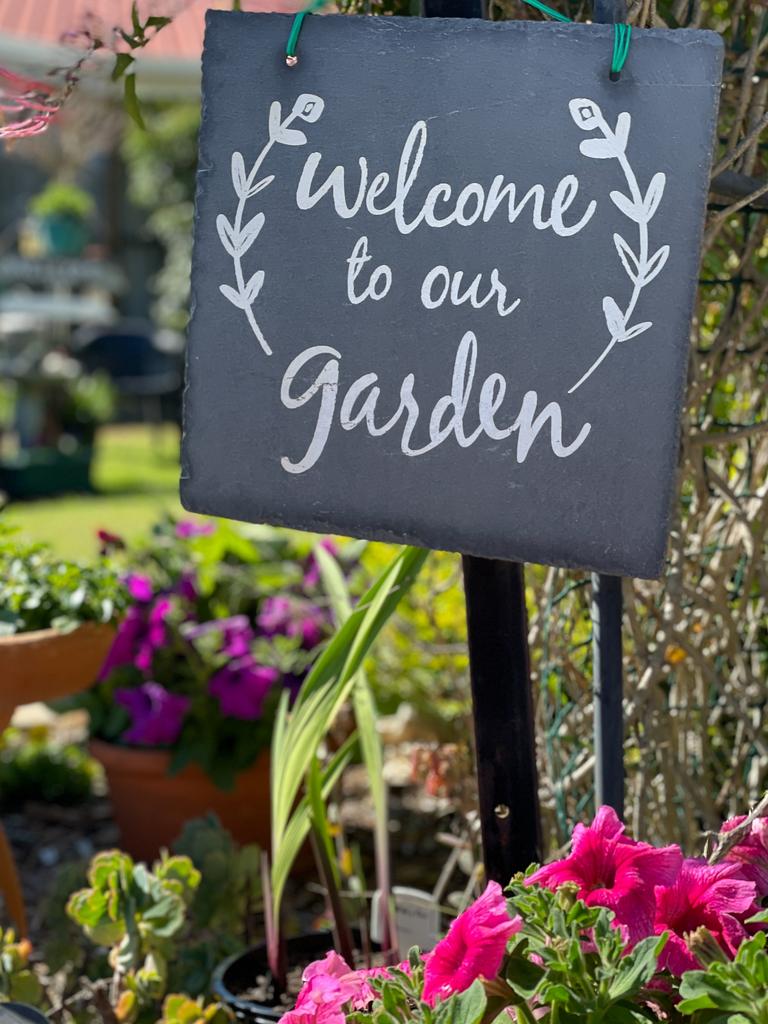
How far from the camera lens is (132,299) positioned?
53.0ft

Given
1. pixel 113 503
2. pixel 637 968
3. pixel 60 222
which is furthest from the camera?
pixel 60 222

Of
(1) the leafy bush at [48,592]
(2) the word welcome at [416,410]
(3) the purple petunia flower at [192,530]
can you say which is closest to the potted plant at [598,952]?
(2) the word welcome at [416,410]

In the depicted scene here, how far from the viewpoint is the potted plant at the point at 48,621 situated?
76.9 inches

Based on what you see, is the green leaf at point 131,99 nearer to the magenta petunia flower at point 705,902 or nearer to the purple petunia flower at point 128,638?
the magenta petunia flower at point 705,902

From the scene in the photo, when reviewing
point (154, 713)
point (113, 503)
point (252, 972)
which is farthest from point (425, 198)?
point (113, 503)

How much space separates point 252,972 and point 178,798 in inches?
36.5

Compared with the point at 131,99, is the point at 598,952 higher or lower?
lower

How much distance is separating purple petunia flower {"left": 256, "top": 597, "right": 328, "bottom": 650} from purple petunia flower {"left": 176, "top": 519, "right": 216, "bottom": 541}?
268 millimetres

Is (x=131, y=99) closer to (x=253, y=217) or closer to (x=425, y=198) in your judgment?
(x=253, y=217)

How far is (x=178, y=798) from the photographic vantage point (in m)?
2.70

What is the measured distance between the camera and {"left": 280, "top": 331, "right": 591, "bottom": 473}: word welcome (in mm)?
1140

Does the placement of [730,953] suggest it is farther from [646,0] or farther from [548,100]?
[646,0]

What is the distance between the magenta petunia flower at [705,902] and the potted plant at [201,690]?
1.54 m

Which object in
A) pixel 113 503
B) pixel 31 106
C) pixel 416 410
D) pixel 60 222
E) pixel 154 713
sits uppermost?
pixel 60 222
